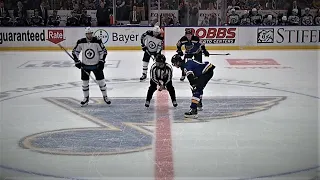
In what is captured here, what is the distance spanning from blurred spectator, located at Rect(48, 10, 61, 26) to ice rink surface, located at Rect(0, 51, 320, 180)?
166 inches

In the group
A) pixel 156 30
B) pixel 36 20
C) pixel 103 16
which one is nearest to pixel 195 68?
pixel 156 30

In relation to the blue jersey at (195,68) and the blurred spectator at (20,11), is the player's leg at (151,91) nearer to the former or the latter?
the blue jersey at (195,68)

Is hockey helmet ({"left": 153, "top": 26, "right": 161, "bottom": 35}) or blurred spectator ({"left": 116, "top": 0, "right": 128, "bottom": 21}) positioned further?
blurred spectator ({"left": 116, "top": 0, "right": 128, "bottom": 21})

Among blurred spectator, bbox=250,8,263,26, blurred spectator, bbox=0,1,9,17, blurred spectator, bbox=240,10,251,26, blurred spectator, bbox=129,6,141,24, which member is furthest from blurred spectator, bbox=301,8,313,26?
blurred spectator, bbox=0,1,9,17

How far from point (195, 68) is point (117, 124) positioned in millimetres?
1214

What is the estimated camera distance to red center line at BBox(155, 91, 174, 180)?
504 cm

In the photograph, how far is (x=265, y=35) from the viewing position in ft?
50.7

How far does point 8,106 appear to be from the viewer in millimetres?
8305

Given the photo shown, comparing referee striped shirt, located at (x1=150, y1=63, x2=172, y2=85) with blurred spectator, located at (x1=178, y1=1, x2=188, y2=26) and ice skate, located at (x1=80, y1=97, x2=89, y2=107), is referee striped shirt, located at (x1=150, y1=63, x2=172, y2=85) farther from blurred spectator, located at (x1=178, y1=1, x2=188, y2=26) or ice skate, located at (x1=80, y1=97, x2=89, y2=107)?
blurred spectator, located at (x1=178, y1=1, x2=188, y2=26)

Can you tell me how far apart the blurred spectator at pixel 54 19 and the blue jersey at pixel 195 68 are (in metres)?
9.30

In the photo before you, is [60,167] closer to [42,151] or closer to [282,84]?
[42,151]

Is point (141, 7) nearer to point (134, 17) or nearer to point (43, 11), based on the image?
point (134, 17)

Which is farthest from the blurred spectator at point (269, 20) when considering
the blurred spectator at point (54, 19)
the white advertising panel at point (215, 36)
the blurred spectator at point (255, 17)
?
the blurred spectator at point (54, 19)

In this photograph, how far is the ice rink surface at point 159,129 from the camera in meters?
5.18
